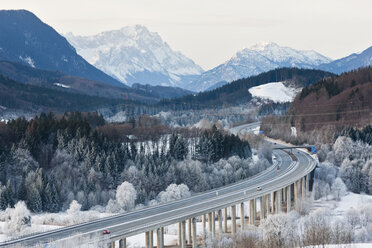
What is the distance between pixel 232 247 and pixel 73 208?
33936 millimetres

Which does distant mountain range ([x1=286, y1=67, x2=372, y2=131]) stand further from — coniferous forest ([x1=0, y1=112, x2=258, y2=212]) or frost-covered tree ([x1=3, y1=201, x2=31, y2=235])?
frost-covered tree ([x1=3, y1=201, x2=31, y2=235])

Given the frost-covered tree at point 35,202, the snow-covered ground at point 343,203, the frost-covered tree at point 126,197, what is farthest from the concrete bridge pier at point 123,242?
the snow-covered ground at point 343,203

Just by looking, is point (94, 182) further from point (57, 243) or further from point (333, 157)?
point (333, 157)

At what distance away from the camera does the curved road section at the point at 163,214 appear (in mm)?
49466

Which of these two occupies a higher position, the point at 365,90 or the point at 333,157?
the point at 365,90

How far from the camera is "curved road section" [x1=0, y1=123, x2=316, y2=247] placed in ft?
162

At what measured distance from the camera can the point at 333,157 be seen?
123125 mm

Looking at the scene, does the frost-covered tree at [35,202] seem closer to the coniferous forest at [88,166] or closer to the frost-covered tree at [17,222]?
the coniferous forest at [88,166]

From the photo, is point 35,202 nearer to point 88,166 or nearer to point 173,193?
point 88,166

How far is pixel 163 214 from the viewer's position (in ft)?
198

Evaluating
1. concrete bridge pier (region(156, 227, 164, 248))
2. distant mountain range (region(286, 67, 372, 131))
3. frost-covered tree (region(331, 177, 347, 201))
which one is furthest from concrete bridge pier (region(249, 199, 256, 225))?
distant mountain range (region(286, 67, 372, 131))

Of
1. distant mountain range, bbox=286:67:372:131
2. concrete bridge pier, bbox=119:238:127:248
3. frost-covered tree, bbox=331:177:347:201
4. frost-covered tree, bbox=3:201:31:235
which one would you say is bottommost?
frost-covered tree, bbox=331:177:347:201

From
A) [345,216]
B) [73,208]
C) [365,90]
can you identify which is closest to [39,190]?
[73,208]

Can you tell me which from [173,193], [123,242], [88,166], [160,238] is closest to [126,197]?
[173,193]
